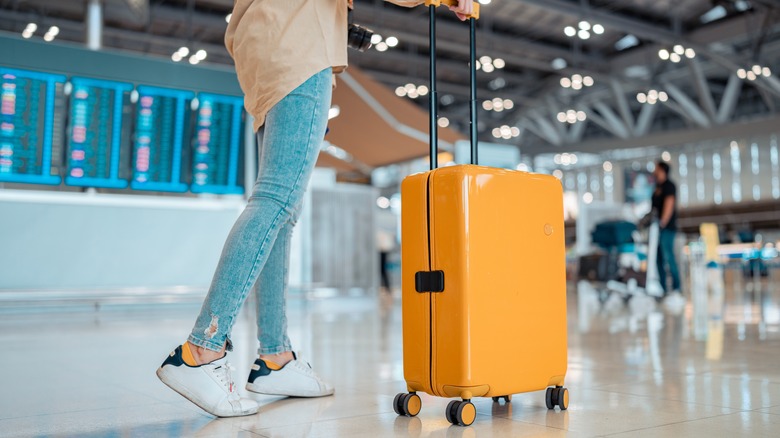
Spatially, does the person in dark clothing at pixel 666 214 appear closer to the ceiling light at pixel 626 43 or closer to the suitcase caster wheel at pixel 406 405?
the suitcase caster wheel at pixel 406 405

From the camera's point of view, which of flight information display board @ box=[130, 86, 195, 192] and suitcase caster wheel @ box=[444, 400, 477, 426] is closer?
suitcase caster wheel @ box=[444, 400, 477, 426]

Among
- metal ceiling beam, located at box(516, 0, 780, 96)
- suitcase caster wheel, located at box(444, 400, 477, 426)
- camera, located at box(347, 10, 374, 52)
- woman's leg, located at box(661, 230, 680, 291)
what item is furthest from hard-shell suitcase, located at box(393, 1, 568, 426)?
metal ceiling beam, located at box(516, 0, 780, 96)

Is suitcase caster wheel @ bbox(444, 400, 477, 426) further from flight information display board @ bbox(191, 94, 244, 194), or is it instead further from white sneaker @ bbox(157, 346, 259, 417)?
flight information display board @ bbox(191, 94, 244, 194)

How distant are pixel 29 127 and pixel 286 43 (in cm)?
490

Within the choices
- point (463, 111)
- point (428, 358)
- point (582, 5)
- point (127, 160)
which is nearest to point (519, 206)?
point (428, 358)

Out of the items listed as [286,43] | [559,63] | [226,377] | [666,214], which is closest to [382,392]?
[226,377]

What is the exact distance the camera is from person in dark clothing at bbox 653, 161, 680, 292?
7.14 meters

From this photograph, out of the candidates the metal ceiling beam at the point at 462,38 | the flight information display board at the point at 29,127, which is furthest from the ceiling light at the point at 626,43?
the flight information display board at the point at 29,127

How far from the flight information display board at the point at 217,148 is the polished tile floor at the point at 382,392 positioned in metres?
2.67

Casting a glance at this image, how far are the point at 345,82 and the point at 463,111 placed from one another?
48.1 feet

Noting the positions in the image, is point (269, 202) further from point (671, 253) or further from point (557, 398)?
point (671, 253)

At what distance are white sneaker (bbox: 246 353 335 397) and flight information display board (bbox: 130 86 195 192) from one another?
4710 mm

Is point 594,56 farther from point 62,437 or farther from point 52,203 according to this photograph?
point 62,437

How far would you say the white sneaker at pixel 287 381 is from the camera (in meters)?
1.72
